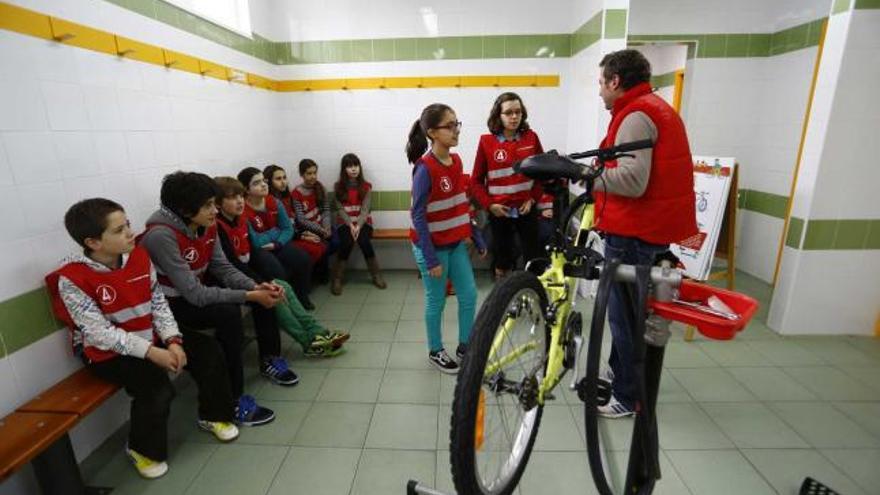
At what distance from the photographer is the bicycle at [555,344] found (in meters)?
1.01

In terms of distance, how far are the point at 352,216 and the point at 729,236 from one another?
2952mm

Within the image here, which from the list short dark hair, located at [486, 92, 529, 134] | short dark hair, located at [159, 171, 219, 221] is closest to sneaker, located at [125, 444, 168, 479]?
short dark hair, located at [159, 171, 219, 221]

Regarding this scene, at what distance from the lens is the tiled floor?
1.76m

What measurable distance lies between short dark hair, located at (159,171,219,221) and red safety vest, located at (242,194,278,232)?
949mm

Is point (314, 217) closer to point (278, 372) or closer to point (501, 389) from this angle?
point (278, 372)

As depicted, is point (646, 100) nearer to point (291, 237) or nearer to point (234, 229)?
point (234, 229)

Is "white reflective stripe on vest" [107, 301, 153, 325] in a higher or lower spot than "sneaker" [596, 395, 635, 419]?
higher

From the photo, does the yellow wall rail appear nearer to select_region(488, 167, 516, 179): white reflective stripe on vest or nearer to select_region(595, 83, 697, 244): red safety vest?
select_region(488, 167, 516, 179): white reflective stripe on vest

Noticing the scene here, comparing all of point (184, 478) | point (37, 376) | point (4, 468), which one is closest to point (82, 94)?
point (37, 376)

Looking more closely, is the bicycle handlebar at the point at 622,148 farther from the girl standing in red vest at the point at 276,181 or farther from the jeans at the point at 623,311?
the girl standing in red vest at the point at 276,181

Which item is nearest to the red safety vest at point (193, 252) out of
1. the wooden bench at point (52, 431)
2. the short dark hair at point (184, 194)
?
the short dark hair at point (184, 194)

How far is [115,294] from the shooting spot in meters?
1.75

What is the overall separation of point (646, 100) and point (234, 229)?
227 centimetres

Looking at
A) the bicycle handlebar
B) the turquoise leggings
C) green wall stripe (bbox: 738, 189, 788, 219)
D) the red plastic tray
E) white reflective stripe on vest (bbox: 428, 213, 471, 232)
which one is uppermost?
the bicycle handlebar
